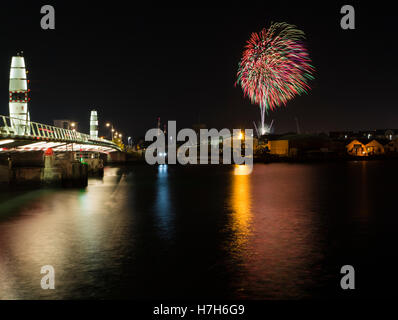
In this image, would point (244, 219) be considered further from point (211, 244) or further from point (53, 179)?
point (53, 179)

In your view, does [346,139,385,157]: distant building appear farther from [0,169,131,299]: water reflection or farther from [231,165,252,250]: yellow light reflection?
[0,169,131,299]: water reflection

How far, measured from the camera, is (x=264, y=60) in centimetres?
4875

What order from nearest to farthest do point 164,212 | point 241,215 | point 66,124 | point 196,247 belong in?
point 196,247, point 241,215, point 164,212, point 66,124

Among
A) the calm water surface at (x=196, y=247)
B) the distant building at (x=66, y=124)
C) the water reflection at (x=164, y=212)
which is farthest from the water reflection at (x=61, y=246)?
the distant building at (x=66, y=124)

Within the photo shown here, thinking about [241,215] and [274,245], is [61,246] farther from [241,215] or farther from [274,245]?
[241,215]

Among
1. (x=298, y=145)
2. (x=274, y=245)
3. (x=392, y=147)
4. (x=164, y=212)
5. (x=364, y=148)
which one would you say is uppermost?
(x=298, y=145)

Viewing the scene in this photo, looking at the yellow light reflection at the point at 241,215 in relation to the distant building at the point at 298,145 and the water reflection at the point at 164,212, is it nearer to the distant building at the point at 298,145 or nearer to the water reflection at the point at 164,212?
the water reflection at the point at 164,212

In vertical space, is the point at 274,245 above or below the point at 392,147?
below

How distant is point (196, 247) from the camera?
17109 mm

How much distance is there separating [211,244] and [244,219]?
7.08 metres

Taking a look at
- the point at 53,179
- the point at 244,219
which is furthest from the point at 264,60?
the point at 244,219

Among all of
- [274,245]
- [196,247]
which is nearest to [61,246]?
[196,247]

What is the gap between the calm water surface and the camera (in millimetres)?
12023
